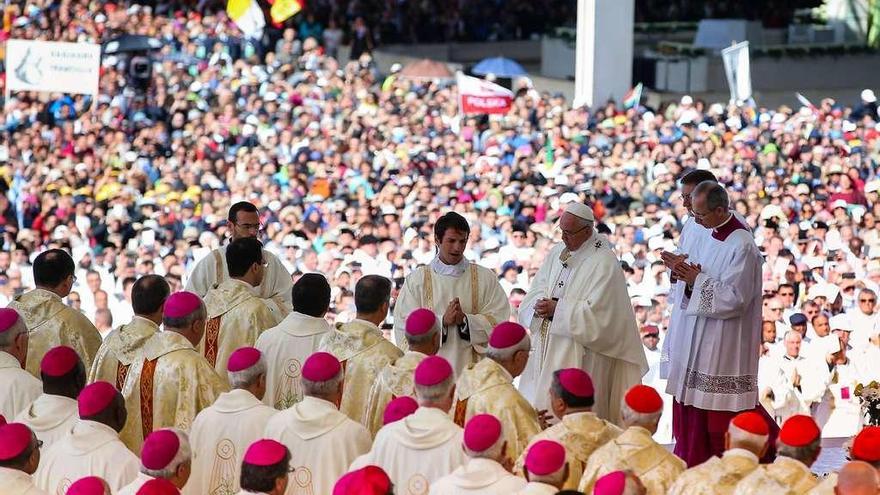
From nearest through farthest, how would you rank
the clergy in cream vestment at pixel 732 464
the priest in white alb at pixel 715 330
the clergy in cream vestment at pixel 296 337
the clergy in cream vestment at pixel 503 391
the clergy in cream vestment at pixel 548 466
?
1. the clergy in cream vestment at pixel 548 466
2. the clergy in cream vestment at pixel 732 464
3. the clergy in cream vestment at pixel 503 391
4. the clergy in cream vestment at pixel 296 337
5. the priest in white alb at pixel 715 330

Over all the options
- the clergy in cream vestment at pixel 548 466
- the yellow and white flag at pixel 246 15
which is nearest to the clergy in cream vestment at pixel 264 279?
the clergy in cream vestment at pixel 548 466

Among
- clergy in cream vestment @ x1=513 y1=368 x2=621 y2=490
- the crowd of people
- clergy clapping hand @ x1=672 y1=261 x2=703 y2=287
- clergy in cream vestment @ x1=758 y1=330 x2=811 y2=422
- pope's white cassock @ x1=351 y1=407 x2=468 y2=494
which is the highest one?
clergy clapping hand @ x1=672 y1=261 x2=703 y2=287

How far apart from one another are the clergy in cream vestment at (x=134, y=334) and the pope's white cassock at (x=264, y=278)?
161 cm

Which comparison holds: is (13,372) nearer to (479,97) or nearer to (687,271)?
(687,271)

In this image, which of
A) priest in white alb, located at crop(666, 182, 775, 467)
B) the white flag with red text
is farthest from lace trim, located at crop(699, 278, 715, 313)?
the white flag with red text

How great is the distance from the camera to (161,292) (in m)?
8.56

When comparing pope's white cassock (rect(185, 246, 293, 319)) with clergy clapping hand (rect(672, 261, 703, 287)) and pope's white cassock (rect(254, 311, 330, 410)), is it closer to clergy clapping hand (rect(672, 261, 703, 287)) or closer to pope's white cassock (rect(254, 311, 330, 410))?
pope's white cassock (rect(254, 311, 330, 410))

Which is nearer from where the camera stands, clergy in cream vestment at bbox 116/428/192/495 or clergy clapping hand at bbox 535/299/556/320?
clergy in cream vestment at bbox 116/428/192/495

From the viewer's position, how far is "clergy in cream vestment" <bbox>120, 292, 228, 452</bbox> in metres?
8.15

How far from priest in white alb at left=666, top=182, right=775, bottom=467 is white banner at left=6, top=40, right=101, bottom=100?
14000 mm

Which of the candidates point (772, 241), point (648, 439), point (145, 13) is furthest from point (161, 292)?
point (145, 13)

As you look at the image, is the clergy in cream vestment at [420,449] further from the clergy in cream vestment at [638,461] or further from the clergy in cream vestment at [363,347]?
the clergy in cream vestment at [363,347]

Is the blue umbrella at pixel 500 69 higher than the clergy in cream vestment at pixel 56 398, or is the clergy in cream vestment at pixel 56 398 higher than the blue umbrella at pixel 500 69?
the clergy in cream vestment at pixel 56 398

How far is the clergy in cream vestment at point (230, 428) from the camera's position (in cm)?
747
